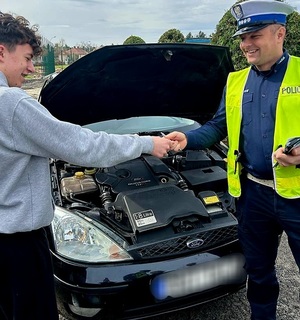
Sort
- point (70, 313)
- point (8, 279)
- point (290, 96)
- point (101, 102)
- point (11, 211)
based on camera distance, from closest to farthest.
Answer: point (11, 211) → point (8, 279) → point (290, 96) → point (70, 313) → point (101, 102)

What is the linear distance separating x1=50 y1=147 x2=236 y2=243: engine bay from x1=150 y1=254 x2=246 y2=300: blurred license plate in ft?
0.76

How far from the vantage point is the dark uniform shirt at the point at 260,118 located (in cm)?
181

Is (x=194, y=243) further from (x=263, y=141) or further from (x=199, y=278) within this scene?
(x=263, y=141)

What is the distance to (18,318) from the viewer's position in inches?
61.1

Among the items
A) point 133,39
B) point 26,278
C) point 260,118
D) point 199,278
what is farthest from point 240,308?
point 133,39

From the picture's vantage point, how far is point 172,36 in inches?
464

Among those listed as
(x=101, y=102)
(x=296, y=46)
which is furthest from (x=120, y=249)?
(x=296, y=46)

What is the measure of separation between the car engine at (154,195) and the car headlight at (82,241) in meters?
0.12

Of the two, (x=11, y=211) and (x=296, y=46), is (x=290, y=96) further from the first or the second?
(x=296, y=46)

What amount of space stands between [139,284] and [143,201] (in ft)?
1.81

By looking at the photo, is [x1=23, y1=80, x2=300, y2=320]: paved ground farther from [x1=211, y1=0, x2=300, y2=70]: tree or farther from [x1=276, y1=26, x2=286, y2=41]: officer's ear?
[x1=211, y1=0, x2=300, y2=70]: tree

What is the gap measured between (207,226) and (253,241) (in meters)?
0.28

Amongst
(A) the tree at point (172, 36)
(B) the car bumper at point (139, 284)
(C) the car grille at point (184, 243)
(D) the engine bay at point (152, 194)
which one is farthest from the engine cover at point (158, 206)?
(A) the tree at point (172, 36)

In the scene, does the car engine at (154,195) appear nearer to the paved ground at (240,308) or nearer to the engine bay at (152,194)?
the engine bay at (152,194)
